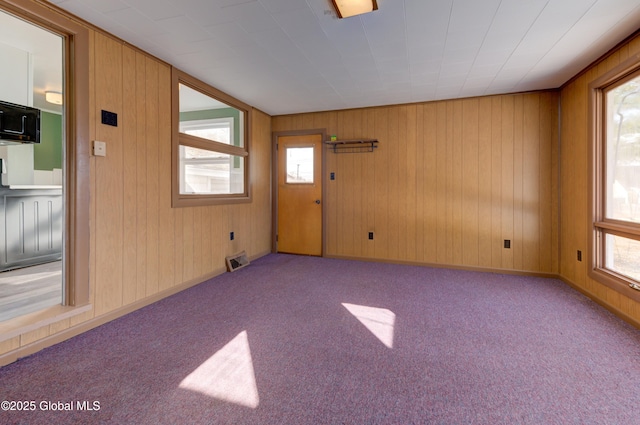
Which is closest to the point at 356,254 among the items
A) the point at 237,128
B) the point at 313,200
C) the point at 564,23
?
the point at 313,200

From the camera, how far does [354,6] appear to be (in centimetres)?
203

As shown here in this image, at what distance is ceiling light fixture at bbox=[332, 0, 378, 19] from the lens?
1.99 m

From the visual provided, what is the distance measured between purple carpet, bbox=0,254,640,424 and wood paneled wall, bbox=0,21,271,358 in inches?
9.1

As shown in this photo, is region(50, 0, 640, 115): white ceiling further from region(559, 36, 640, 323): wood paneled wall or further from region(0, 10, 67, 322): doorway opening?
region(0, 10, 67, 322): doorway opening

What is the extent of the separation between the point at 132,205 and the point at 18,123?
6.21 ft

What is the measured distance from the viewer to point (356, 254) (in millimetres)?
4684

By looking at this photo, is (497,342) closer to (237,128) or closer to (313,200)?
(313,200)

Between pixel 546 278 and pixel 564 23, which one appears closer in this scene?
pixel 564 23

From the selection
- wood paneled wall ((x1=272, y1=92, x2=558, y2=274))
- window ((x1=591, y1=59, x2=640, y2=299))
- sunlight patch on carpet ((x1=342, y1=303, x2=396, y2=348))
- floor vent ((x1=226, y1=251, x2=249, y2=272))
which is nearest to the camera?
sunlight patch on carpet ((x1=342, y1=303, x2=396, y2=348))

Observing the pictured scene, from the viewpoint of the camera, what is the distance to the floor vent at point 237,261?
3.95 metres

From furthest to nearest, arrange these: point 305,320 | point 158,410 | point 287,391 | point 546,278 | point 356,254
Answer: point 356,254
point 546,278
point 305,320
point 287,391
point 158,410

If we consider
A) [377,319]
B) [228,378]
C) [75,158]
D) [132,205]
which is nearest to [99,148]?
[75,158]

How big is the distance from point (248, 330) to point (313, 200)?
2.88 m

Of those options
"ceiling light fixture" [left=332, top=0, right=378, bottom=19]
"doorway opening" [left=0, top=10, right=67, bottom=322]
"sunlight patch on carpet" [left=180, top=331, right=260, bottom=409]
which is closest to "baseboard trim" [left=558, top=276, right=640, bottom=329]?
"sunlight patch on carpet" [left=180, top=331, right=260, bottom=409]
